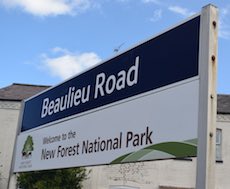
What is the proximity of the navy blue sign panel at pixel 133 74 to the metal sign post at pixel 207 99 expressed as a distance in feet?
0.31

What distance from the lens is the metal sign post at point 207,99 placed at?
122 inches

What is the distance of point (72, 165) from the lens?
15.6 ft

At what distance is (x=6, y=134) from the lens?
21953mm

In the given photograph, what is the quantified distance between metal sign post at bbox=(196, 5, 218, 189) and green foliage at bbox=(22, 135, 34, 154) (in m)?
3.22

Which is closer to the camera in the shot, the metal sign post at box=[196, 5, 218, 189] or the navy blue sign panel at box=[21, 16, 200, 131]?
the metal sign post at box=[196, 5, 218, 189]

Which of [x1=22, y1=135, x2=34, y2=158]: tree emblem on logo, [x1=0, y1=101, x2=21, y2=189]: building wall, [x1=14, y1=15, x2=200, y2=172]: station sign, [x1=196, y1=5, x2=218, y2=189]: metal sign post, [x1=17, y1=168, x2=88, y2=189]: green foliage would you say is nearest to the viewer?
[x1=196, y1=5, x2=218, y2=189]: metal sign post

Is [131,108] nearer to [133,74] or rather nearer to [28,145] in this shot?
[133,74]

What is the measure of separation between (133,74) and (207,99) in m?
1.02

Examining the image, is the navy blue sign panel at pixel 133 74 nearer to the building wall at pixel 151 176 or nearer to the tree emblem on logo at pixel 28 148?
the tree emblem on logo at pixel 28 148

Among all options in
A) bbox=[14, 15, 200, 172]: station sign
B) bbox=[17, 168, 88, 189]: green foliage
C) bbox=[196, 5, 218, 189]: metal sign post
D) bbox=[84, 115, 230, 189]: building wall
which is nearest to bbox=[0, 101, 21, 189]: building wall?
bbox=[84, 115, 230, 189]: building wall

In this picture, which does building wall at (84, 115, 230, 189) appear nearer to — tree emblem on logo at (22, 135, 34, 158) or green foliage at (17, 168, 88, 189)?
green foliage at (17, 168, 88, 189)

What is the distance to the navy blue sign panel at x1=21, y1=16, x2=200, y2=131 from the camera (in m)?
3.54

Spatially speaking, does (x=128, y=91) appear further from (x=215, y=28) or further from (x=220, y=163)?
(x=220, y=163)

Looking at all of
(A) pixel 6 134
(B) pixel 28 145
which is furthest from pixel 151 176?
(B) pixel 28 145
